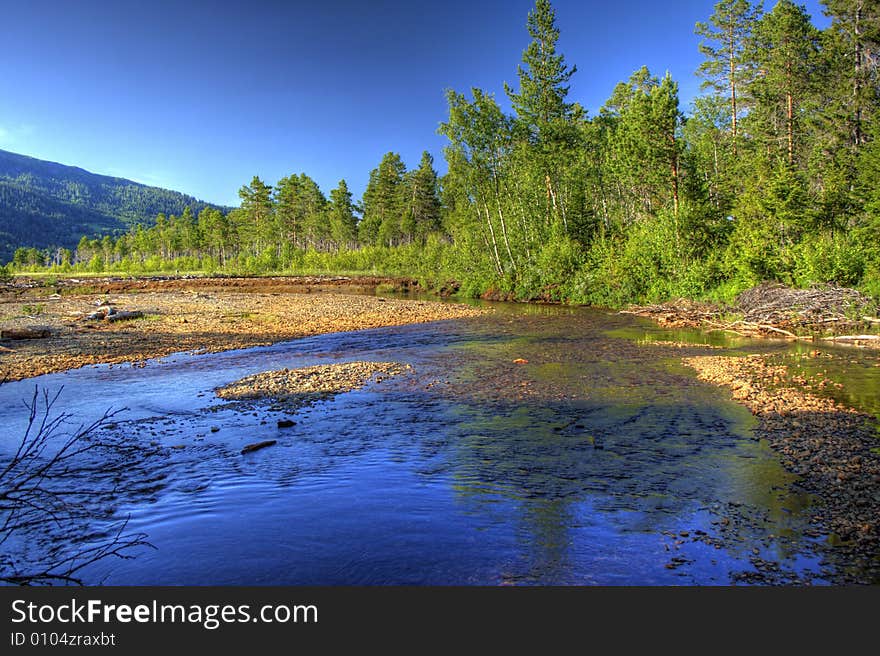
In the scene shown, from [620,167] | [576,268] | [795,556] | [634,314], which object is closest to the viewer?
[795,556]

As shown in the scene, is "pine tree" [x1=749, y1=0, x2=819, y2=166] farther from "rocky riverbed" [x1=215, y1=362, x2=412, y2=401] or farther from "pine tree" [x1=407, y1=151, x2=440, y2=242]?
"pine tree" [x1=407, y1=151, x2=440, y2=242]

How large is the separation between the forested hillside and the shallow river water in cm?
1554

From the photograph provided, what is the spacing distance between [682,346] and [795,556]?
14.6 meters

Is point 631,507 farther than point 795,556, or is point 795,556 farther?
point 631,507

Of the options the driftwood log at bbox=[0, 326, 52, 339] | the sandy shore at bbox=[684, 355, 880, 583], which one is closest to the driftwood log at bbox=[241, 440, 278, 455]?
the sandy shore at bbox=[684, 355, 880, 583]

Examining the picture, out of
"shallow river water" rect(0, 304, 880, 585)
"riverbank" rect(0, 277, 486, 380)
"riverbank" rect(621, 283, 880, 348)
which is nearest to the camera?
"shallow river water" rect(0, 304, 880, 585)

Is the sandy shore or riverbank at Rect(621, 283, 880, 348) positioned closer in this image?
the sandy shore

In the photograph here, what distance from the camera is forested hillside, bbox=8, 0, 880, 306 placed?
2658cm

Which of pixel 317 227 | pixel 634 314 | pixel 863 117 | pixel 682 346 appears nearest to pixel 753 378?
pixel 682 346

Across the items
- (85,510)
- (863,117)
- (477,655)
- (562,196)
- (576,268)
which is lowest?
(85,510)

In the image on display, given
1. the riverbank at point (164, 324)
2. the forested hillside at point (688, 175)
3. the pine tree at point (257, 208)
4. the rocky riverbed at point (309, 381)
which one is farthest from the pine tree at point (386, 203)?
the rocky riverbed at point (309, 381)

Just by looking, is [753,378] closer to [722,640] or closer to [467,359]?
[467,359]

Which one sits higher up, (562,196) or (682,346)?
(562,196)

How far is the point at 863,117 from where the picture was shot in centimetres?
3188
